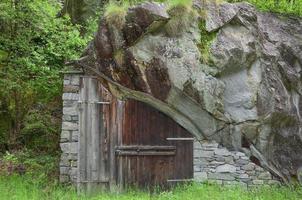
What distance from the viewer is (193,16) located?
8383 millimetres

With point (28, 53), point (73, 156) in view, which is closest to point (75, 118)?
point (73, 156)

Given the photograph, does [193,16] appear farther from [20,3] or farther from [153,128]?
[20,3]

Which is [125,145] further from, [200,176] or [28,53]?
[28,53]

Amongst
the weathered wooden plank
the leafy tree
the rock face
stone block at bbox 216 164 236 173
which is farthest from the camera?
the leafy tree

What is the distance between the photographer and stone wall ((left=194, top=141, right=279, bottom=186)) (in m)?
8.22

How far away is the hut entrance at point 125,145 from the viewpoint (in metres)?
8.06

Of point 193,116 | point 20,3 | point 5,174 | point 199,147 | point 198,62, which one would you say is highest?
point 20,3

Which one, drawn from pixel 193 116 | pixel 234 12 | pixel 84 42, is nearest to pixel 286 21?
pixel 234 12

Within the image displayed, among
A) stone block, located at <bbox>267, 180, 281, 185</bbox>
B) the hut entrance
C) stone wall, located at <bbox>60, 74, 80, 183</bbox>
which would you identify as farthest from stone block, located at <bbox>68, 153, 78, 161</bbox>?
stone block, located at <bbox>267, 180, 281, 185</bbox>

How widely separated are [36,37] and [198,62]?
4.23m

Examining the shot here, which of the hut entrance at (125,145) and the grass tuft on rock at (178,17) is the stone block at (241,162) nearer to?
the hut entrance at (125,145)

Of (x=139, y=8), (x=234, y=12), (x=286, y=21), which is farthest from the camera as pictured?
(x=286, y=21)

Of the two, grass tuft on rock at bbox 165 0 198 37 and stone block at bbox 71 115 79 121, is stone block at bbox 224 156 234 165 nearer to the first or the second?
grass tuft on rock at bbox 165 0 198 37

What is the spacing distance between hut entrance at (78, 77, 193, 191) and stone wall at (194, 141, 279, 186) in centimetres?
19
